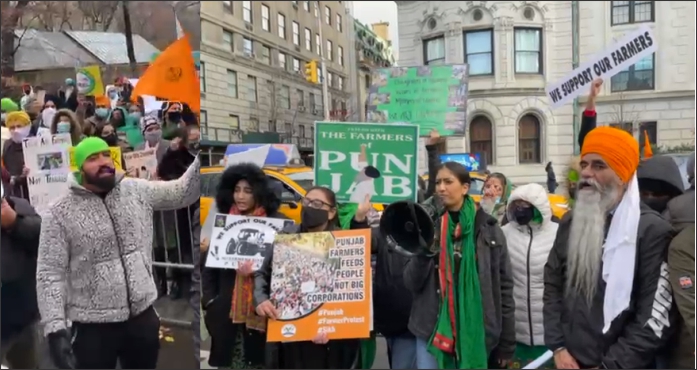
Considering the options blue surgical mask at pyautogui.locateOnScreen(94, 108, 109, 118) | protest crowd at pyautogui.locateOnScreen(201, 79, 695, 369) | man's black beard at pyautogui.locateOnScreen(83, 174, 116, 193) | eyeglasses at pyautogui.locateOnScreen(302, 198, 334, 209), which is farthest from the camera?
eyeglasses at pyautogui.locateOnScreen(302, 198, 334, 209)

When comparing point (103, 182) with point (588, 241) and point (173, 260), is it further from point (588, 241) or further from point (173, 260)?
point (588, 241)

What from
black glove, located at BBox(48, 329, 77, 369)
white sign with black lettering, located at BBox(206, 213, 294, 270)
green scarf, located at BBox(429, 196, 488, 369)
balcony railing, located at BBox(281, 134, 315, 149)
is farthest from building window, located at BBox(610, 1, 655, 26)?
black glove, located at BBox(48, 329, 77, 369)

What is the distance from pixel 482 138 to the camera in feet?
10.3

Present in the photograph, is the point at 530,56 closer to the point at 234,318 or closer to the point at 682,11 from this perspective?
the point at 682,11

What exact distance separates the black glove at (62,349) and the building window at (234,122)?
113cm

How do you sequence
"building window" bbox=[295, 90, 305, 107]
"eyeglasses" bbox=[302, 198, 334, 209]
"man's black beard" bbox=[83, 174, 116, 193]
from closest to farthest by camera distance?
"man's black beard" bbox=[83, 174, 116, 193] → "eyeglasses" bbox=[302, 198, 334, 209] → "building window" bbox=[295, 90, 305, 107]

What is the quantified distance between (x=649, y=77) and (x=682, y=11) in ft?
1.02

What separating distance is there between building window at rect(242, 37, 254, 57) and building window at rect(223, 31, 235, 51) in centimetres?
7

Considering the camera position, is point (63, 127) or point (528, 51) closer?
point (63, 127)

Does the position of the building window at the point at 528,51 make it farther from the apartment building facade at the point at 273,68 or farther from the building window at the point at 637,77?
the apartment building facade at the point at 273,68

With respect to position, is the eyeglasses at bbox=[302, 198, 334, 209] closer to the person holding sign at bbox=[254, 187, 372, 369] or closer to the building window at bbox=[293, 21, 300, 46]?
the person holding sign at bbox=[254, 187, 372, 369]

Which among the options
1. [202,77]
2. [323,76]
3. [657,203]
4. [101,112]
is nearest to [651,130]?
[657,203]

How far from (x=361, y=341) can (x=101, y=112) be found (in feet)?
5.15

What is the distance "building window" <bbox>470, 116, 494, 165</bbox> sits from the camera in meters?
3.13
